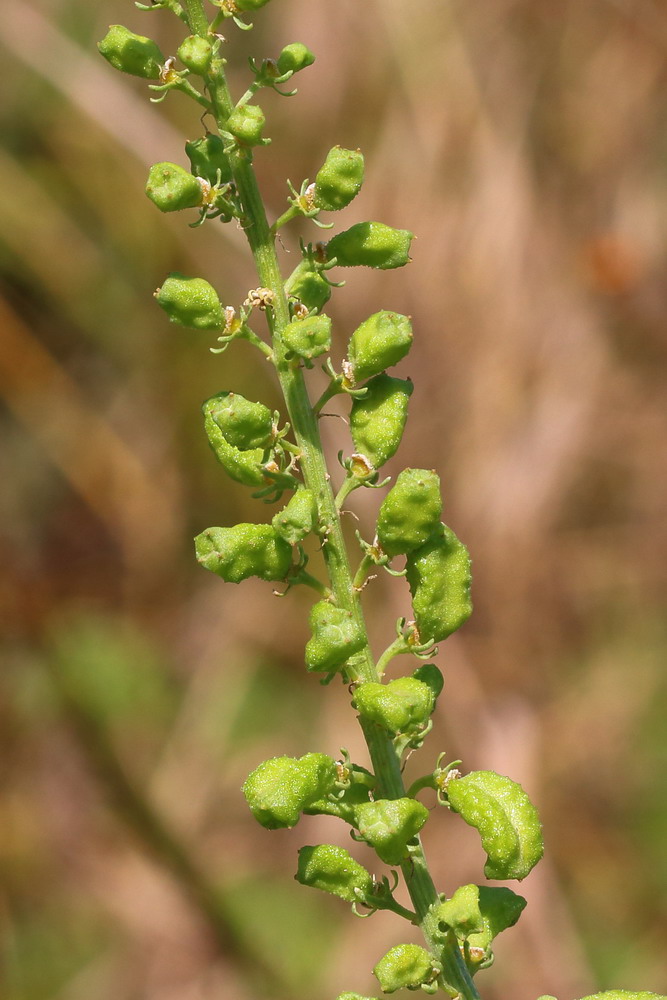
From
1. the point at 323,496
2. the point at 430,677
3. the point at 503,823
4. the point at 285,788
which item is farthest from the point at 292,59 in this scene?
the point at 503,823

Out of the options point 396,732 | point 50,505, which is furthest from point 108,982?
point 396,732

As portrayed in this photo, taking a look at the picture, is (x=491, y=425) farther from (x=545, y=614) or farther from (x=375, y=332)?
(x=375, y=332)

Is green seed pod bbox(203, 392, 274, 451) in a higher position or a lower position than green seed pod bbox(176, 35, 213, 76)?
lower

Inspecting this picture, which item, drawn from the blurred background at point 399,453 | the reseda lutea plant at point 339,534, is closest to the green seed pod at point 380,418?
the reseda lutea plant at point 339,534

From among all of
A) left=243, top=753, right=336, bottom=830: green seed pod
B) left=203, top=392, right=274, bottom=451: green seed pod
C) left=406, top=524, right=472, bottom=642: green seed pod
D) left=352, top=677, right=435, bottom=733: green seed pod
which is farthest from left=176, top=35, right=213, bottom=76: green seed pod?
left=243, top=753, right=336, bottom=830: green seed pod

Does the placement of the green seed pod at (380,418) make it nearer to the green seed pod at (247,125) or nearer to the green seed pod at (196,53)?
the green seed pod at (247,125)

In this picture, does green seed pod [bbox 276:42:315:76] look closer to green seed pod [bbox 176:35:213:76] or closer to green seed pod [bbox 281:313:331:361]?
green seed pod [bbox 176:35:213:76]
